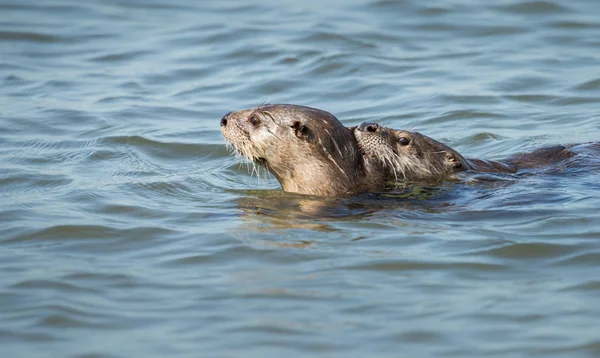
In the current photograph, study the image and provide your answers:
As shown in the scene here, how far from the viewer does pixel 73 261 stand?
20.8 ft

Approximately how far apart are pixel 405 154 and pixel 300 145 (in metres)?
0.88

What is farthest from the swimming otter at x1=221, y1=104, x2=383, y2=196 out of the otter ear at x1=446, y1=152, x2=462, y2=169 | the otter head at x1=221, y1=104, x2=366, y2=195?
the otter ear at x1=446, y1=152, x2=462, y2=169

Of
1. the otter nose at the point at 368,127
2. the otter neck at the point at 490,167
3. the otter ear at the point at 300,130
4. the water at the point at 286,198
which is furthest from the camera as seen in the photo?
the otter neck at the point at 490,167

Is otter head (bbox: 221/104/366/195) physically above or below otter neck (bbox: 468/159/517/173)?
above

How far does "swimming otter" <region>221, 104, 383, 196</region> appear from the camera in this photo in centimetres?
776

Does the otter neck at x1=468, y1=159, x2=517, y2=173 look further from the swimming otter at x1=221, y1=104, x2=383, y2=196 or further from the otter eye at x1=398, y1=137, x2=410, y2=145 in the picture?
the swimming otter at x1=221, y1=104, x2=383, y2=196

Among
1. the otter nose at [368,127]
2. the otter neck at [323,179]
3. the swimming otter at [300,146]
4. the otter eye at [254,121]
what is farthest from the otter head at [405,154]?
the otter eye at [254,121]

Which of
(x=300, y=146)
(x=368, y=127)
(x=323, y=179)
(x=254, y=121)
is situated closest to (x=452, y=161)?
(x=368, y=127)

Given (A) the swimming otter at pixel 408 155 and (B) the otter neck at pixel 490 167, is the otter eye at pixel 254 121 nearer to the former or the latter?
(A) the swimming otter at pixel 408 155

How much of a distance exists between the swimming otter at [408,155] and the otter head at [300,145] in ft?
0.54

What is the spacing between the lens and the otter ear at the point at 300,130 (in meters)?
7.73

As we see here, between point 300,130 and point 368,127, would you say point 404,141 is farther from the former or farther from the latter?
point 300,130

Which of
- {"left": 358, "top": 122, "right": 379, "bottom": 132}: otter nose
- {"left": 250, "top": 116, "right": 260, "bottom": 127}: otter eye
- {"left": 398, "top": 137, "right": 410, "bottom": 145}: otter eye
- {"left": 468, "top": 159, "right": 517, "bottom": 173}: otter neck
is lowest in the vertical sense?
{"left": 468, "top": 159, "right": 517, "bottom": 173}: otter neck

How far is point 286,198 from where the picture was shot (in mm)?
7883
